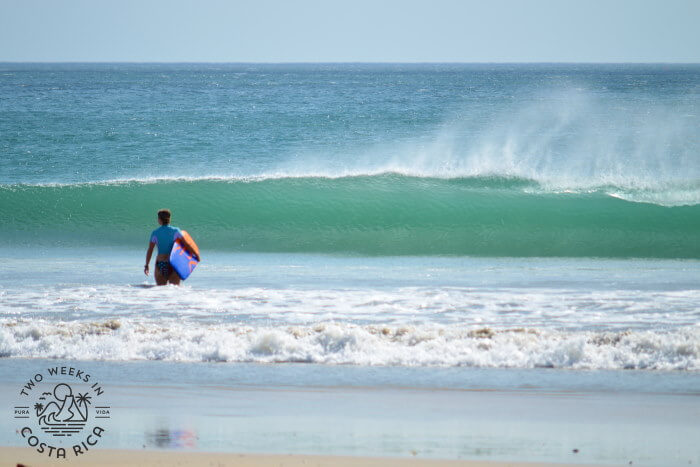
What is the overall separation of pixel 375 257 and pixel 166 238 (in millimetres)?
4662

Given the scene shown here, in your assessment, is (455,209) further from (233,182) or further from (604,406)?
(604,406)

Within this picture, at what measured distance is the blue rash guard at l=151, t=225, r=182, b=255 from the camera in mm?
8898

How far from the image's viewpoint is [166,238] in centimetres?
891

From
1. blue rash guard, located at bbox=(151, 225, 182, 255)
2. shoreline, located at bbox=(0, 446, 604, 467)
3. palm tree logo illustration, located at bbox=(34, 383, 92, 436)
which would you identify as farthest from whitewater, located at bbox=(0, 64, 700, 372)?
shoreline, located at bbox=(0, 446, 604, 467)

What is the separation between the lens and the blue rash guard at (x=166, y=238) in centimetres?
890

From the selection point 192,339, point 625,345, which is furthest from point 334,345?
point 625,345

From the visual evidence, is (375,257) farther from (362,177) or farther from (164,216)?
(362,177)

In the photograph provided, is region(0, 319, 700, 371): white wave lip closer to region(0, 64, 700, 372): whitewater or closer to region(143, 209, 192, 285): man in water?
region(0, 64, 700, 372): whitewater

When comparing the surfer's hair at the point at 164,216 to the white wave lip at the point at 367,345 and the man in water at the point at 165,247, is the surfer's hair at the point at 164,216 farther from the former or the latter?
the white wave lip at the point at 367,345

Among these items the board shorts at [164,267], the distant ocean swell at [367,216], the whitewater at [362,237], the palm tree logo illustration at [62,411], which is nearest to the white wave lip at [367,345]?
the whitewater at [362,237]

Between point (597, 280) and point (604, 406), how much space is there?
16.3ft

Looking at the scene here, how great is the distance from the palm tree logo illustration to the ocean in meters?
0.51

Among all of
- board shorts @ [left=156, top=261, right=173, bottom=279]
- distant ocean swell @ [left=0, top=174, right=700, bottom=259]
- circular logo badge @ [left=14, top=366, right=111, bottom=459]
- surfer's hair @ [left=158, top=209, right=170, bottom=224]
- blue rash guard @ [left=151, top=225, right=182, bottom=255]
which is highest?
distant ocean swell @ [left=0, top=174, right=700, bottom=259]

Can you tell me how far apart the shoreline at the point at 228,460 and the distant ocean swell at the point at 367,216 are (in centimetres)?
915
